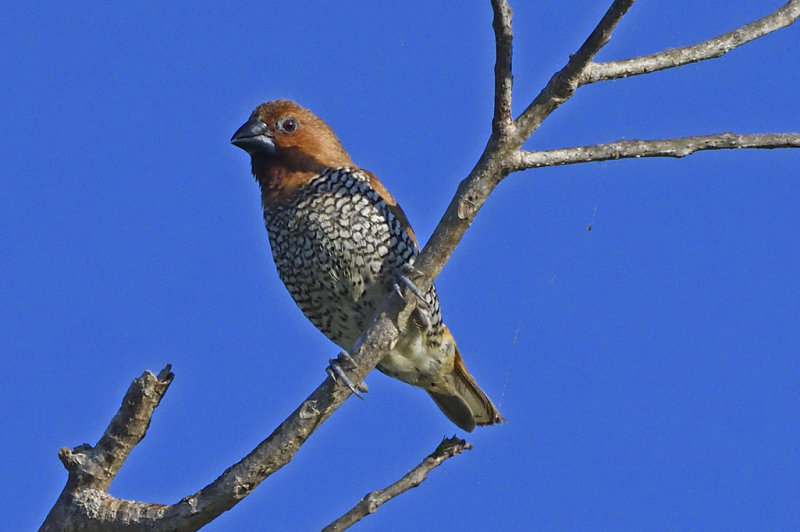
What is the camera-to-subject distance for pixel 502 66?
404cm

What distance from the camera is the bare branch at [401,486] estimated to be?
4.25 m

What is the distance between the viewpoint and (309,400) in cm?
449

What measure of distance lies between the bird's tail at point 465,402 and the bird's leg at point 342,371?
1.66 m

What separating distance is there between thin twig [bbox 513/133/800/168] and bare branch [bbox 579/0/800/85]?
28 centimetres

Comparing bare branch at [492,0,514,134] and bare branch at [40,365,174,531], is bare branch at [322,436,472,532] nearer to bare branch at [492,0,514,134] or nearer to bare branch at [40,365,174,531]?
bare branch at [40,365,174,531]

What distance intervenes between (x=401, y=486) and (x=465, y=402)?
1.94 m

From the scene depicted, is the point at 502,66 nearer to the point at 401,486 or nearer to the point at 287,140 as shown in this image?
the point at 401,486

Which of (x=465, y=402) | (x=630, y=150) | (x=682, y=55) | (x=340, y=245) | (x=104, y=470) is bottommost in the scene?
(x=104, y=470)

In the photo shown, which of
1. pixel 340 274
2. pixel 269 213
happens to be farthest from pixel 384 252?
pixel 269 213

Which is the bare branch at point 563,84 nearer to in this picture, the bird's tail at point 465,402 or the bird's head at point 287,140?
the bird's head at point 287,140

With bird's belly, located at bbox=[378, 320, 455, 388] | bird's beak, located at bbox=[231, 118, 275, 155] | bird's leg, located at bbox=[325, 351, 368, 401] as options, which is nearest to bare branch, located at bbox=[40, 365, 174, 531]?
bird's leg, located at bbox=[325, 351, 368, 401]

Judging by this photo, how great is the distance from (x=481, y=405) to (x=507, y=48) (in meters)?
2.83

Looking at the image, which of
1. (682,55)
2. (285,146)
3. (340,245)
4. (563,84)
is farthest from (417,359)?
(682,55)

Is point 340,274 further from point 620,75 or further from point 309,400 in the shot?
point 620,75
